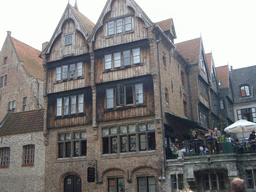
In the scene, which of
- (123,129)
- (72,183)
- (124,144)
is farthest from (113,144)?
(72,183)

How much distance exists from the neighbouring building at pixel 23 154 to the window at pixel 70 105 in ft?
7.87

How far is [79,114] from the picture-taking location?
24.7 m

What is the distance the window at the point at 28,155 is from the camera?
26.3 metres

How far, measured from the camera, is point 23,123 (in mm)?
27906

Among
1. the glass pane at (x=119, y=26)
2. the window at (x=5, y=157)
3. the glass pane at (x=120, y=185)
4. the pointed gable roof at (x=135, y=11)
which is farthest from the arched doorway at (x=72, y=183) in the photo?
the glass pane at (x=119, y=26)

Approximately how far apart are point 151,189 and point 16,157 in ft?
41.0

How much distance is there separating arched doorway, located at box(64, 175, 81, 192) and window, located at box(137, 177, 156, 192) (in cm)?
509

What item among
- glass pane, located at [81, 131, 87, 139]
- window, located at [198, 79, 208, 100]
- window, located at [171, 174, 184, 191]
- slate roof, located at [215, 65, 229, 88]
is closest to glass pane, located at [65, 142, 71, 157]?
glass pane, located at [81, 131, 87, 139]

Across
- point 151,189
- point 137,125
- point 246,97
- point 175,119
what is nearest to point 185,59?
point 175,119

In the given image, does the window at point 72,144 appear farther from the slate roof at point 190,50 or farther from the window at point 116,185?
the slate roof at point 190,50

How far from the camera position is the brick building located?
3519cm

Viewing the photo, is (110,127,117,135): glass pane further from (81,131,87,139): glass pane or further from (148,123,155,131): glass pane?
(148,123,155,131): glass pane

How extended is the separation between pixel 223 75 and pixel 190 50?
40.5 ft

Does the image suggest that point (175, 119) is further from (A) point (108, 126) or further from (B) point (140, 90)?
(A) point (108, 126)
